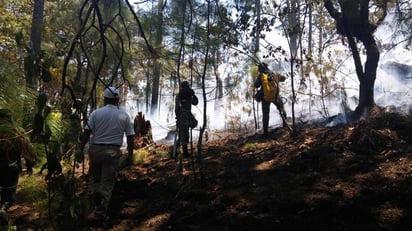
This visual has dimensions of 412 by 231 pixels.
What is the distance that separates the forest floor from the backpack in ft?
3.57

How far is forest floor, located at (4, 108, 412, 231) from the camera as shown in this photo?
12.6 ft

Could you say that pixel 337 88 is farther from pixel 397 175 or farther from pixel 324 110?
pixel 397 175

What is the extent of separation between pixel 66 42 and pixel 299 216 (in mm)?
2862

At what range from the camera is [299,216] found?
3.90 metres

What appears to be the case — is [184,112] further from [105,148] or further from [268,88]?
[105,148]

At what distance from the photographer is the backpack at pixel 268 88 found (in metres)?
7.51

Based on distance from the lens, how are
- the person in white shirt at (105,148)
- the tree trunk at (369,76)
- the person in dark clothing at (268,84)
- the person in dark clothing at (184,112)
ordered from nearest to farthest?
the person in white shirt at (105,148) < the person in dark clothing at (184,112) < the person in dark clothing at (268,84) < the tree trunk at (369,76)

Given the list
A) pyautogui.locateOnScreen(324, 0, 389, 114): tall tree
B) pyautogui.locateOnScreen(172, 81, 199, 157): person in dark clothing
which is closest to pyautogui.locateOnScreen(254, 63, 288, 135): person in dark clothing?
pyautogui.locateOnScreen(172, 81, 199, 157): person in dark clothing

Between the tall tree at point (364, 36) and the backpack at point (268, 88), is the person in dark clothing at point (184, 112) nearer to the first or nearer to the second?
the backpack at point (268, 88)

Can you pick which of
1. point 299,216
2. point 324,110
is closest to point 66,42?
point 299,216

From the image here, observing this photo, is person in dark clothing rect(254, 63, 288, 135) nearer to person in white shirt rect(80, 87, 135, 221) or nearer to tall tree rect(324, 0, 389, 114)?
tall tree rect(324, 0, 389, 114)

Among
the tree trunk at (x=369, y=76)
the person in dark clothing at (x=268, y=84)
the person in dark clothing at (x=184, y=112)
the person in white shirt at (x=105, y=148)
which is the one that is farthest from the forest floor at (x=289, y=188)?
the tree trunk at (x=369, y=76)

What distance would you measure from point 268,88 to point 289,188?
3.19m

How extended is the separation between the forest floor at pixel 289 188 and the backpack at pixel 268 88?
1089 mm
